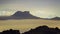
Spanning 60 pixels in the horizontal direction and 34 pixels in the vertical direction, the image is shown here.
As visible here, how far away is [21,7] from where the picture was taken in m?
1.81

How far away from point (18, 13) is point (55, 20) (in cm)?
29

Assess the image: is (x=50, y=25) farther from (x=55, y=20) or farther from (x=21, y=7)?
(x=21, y=7)

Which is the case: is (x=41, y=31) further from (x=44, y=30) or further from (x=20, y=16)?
(x=20, y=16)

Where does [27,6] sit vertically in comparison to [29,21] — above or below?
above

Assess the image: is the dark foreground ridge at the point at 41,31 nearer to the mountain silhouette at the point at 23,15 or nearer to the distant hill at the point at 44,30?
the distant hill at the point at 44,30

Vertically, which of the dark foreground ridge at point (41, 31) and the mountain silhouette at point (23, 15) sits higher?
the mountain silhouette at point (23, 15)

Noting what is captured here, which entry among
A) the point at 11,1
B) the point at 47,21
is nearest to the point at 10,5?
the point at 11,1

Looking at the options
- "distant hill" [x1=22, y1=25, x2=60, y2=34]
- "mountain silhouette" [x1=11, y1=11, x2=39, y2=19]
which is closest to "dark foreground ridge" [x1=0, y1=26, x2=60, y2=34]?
"distant hill" [x1=22, y1=25, x2=60, y2=34]

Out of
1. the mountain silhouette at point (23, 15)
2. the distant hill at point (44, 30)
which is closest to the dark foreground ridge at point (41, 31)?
the distant hill at point (44, 30)

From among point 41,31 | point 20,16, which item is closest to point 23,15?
point 20,16

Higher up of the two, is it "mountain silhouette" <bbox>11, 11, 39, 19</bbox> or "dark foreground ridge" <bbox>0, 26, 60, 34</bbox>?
"mountain silhouette" <bbox>11, 11, 39, 19</bbox>

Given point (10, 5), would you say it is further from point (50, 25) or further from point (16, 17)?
point (50, 25)

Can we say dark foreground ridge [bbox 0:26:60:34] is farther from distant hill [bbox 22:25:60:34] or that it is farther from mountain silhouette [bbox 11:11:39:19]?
mountain silhouette [bbox 11:11:39:19]

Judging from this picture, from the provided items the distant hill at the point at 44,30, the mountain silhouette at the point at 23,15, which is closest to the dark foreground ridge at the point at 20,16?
the mountain silhouette at the point at 23,15
